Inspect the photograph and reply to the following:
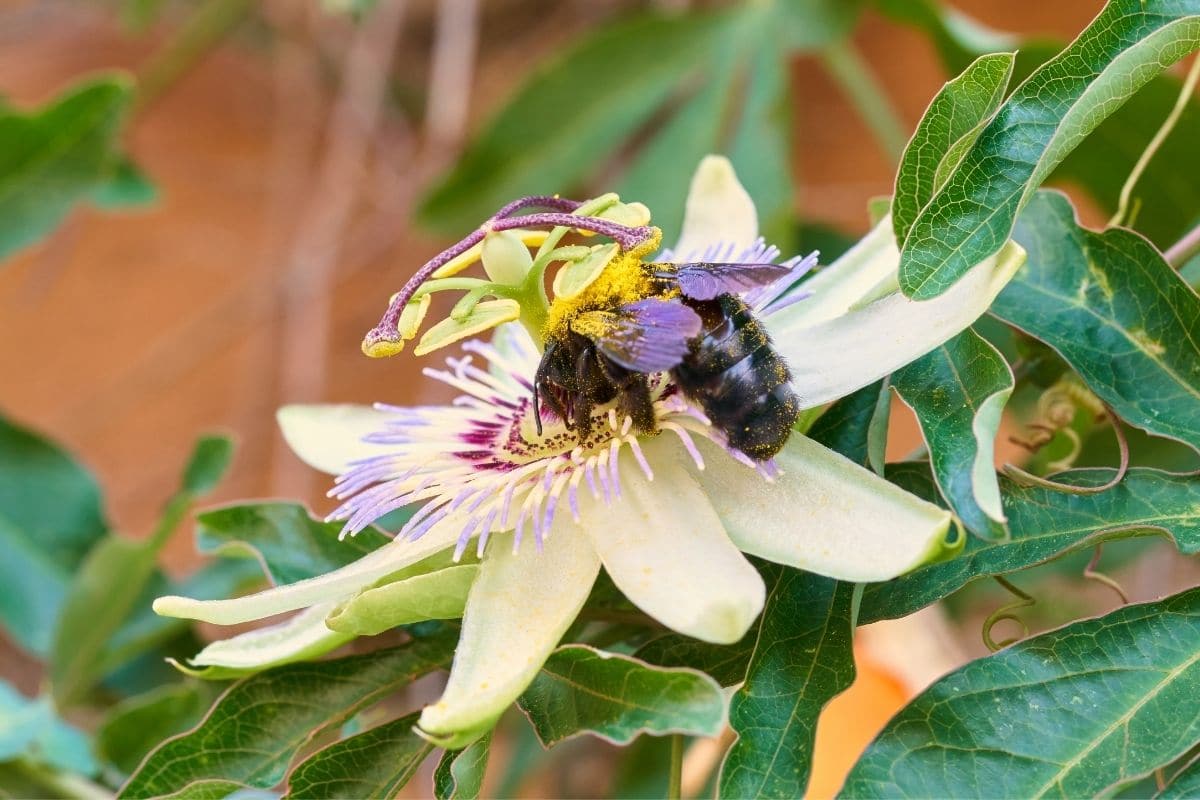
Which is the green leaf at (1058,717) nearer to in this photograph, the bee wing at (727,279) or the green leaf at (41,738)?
the bee wing at (727,279)

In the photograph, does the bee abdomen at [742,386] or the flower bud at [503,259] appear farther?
the flower bud at [503,259]

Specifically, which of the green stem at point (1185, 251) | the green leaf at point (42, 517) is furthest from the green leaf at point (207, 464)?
the green stem at point (1185, 251)

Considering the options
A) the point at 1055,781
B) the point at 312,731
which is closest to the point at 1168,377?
the point at 1055,781

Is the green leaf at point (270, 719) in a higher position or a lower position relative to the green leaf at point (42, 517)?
lower

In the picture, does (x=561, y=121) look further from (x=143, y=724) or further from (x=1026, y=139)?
(x=1026, y=139)

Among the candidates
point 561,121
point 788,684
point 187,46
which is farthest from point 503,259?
point 187,46

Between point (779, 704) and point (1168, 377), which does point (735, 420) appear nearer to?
point (779, 704)
